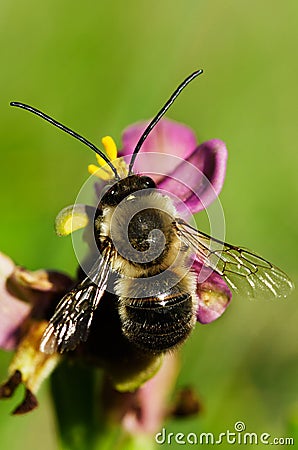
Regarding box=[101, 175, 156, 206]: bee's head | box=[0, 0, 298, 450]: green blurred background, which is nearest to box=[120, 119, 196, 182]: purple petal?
box=[101, 175, 156, 206]: bee's head

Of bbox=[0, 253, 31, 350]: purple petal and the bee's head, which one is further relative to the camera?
bbox=[0, 253, 31, 350]: purple petal

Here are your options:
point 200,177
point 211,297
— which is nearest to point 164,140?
point 200,177

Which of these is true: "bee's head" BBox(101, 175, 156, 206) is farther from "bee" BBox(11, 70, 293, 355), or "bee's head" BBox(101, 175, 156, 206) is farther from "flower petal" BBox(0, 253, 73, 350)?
"flower petal" BBox(0, 253, 73, 350)

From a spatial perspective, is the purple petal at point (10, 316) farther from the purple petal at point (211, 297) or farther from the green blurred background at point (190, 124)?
the green blurred background at point (190, 124)

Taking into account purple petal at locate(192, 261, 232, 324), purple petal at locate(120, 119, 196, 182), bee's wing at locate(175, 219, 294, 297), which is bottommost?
purple petal at locate(192, 261, 232, 324)

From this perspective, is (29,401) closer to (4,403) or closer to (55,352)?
(55,352)

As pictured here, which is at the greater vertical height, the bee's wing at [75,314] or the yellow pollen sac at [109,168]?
the yellow pollen sac at [109,168]

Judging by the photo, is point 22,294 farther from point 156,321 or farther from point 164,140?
point 164,140

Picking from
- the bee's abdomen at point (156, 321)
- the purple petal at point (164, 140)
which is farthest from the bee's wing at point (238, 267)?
the purple petal at point (164, 140)
